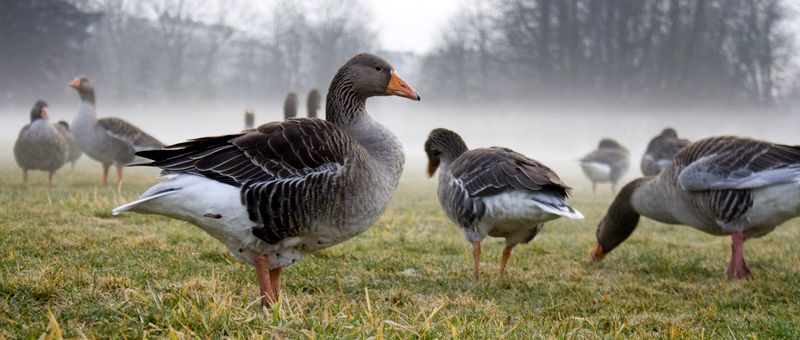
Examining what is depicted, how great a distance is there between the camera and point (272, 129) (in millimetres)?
4094

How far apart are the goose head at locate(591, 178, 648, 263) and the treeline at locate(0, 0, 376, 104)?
3540 centimetres

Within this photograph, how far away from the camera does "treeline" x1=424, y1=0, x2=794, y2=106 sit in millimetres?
39312

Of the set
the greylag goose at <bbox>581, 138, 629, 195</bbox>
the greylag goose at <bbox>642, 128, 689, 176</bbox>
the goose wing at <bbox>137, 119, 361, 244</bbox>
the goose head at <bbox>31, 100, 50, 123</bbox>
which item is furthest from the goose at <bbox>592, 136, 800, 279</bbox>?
the goose head at <bbox>31, 100, 50, 123</bbox>

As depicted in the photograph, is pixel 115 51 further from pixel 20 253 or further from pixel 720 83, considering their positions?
pixel 20 253

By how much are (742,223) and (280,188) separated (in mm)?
4599

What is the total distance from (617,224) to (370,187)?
12.4 ft

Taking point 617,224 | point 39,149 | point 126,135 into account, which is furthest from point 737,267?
point 39,149

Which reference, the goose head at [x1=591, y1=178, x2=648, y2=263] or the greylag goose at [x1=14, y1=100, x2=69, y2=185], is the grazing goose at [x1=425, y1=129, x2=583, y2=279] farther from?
the greylag goose at [x1=14, y1=100, x2=69, y2=185]

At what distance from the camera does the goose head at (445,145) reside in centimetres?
675

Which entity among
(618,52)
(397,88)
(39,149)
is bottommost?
(39,149)

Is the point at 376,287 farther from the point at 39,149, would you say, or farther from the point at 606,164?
the point at 606,164

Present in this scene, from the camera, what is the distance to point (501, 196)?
5352mm

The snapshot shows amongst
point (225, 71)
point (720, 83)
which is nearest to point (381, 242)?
point (720, 83)

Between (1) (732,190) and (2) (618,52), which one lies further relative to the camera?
(2) (618,52)
